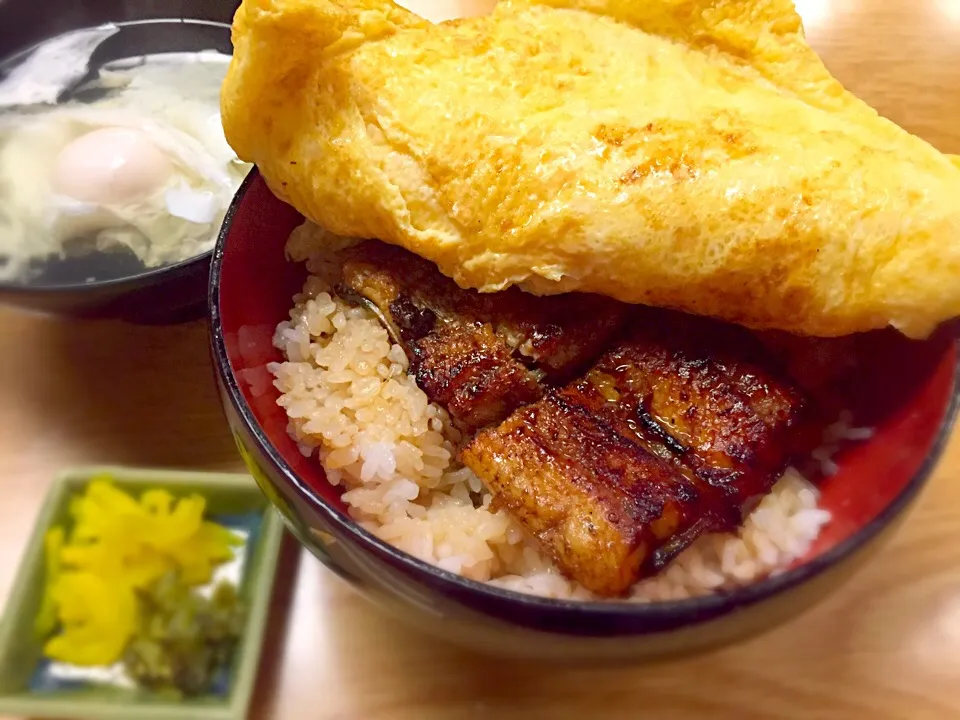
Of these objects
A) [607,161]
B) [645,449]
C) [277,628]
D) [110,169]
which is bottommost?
[277,628]

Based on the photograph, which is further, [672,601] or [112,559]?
[112,559]

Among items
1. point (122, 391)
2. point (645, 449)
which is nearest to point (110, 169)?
point (122, 391)

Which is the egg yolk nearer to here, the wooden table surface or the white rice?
the wooden table surface

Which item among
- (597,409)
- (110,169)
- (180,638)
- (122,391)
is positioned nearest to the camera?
(597,409)

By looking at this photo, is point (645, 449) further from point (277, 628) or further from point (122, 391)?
point (122, 391)

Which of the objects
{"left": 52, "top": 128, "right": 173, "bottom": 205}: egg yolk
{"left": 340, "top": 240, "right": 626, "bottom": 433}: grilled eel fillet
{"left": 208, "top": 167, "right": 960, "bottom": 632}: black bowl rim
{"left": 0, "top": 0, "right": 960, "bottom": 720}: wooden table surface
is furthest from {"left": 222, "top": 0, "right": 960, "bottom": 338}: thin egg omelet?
{"left": 52, "top": 128, "right": 173, "bottom": 205}: egg yolk

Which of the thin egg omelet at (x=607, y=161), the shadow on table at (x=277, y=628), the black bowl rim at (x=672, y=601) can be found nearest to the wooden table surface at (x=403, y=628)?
the shadow on table at (x=277, y=628)
